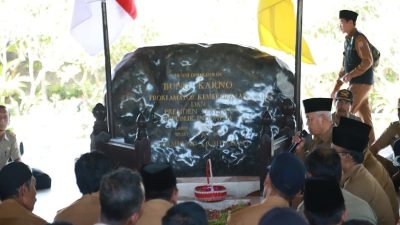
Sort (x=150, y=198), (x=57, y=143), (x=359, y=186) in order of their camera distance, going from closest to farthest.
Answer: (x=150, y=198), (x=359, y=186), (x=57, y=143)

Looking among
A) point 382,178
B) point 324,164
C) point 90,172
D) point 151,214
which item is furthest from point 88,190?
point 382,178

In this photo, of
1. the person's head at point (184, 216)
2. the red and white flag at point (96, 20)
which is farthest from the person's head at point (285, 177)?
the red and white flag at point (96, 20)

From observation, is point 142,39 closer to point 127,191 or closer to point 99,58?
point 99,58

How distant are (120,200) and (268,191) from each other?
939 mm

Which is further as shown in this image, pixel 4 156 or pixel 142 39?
pixel 142 39

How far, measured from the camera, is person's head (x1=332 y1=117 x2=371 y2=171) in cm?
453

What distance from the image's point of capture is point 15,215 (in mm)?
3955

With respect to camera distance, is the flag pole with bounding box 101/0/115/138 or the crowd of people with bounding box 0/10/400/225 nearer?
the crowd of people with bounding box 0/10/400/225

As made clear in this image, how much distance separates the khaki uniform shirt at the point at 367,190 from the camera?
4.43 m

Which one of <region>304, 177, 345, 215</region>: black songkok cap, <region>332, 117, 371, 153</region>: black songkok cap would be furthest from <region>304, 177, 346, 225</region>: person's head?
<region>332, 117, 371, 153</region>: black songkok cap

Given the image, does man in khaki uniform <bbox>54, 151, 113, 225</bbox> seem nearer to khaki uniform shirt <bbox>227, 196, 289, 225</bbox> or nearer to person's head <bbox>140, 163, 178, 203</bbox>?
person's head <bbox>140, 163, 178, 203</bbox>

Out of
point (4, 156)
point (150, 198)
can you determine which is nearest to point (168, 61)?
point (4, 156)

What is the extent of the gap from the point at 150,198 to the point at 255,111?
3351 mm

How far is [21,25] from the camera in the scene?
11891mm
